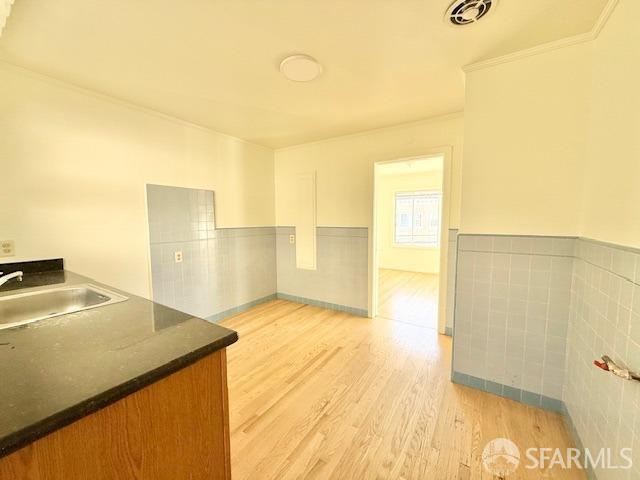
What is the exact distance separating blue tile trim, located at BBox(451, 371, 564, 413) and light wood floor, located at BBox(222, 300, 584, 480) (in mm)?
46

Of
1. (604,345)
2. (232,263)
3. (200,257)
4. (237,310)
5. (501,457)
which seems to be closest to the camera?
(604,345)

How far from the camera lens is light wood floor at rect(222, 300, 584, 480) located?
4.43 feet

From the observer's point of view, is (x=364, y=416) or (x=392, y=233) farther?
(x=392, y=233)

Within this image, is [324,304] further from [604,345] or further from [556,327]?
[604,345]

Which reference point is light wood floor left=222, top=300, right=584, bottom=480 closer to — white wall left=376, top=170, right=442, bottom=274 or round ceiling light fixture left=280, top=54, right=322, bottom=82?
round ceiling light fixture left=280, top=54, right=322, bottom=82

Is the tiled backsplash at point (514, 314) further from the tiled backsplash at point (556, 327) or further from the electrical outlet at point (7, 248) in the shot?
the electrical outlet at point (7, 248)

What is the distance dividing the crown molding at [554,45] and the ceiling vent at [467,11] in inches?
17.9

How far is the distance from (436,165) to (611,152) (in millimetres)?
3998

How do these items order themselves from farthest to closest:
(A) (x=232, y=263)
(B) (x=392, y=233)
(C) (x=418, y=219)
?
(B) (x=392, y=233)
(C) (x=418, y=219)
(A) (x=232, y=263)

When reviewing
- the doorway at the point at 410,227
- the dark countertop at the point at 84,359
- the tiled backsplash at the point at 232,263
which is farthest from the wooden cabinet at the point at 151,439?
the doorway at the point at 410,227

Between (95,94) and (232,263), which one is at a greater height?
(95,94)

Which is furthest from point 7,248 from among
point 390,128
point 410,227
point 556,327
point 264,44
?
point 410,227

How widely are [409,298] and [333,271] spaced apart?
1443 mm

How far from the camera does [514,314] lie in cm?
178
